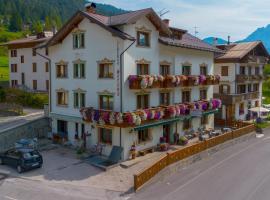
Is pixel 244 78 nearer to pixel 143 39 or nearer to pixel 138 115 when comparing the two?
pixel 143 39

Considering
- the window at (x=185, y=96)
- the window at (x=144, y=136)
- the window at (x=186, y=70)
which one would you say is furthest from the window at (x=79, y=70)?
the window at (x=185, y=96)

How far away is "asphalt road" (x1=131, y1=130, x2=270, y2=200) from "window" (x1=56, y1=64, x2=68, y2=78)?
14.8 meters

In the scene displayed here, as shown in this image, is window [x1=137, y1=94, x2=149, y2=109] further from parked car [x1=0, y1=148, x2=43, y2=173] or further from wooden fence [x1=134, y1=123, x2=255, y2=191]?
parked car [x1=0, y1=148, x2=43, y2=173]

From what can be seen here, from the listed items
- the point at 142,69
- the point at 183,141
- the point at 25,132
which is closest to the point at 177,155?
the point at 183,141

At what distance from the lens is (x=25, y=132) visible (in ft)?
105

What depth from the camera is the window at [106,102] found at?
27.3 metres

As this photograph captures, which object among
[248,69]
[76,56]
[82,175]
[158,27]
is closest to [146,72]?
[158,27]

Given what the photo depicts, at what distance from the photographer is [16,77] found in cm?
5634

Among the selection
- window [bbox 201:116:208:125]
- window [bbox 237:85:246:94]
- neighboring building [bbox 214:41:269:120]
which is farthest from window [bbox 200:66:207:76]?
window [bbox 237:85:246:94]

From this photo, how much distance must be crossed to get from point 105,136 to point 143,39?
8835 millimetres

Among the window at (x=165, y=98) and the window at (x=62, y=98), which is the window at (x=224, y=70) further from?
the window at (x=62, y=98)

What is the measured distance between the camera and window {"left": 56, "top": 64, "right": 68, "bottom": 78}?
31.9 meters

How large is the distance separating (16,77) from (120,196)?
4269 centimetres

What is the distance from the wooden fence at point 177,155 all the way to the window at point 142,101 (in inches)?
206
